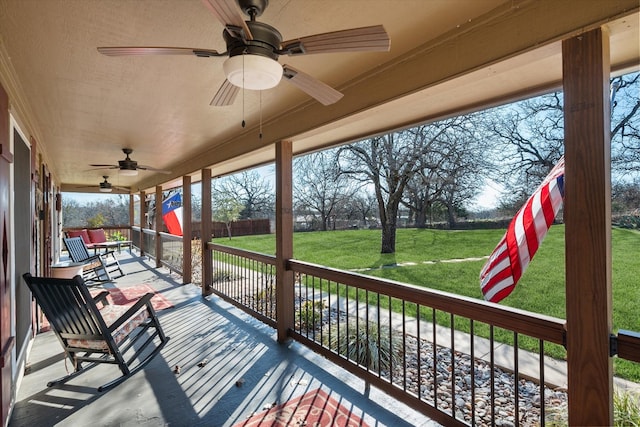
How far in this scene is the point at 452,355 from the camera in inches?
81.4

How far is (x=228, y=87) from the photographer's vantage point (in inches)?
74.6

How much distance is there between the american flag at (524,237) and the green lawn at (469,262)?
1834 millimetres

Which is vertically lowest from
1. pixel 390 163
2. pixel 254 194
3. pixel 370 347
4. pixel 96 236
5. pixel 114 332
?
pixel 370 347

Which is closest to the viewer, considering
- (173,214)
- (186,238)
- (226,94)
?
(226,94)

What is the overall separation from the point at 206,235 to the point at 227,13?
4791 millimetres

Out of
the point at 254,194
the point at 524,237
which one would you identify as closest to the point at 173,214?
the point at 524,237

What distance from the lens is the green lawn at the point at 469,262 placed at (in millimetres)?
5426

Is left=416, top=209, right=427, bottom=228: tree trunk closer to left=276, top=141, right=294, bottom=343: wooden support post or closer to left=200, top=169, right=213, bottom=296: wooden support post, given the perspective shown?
left=200, top=169, right=213, bottom=296: wooden support post

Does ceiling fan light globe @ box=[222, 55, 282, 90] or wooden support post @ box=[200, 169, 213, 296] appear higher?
ceiling fan light globe @ box=[222, 55, 282, 90]

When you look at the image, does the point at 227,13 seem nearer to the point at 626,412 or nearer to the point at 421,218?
the point at 626,412

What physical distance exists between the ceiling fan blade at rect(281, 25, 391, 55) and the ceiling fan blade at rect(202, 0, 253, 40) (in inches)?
8.3

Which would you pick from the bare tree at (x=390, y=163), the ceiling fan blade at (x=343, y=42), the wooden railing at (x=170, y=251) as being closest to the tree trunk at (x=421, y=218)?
the bare tree at (x=390, y=163)

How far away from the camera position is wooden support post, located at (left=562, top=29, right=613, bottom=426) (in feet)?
4.40

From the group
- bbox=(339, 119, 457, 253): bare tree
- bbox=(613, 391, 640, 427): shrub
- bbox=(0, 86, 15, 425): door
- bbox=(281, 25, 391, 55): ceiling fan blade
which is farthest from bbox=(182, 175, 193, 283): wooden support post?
bbox=(613, 391, 640, 427): shrub
